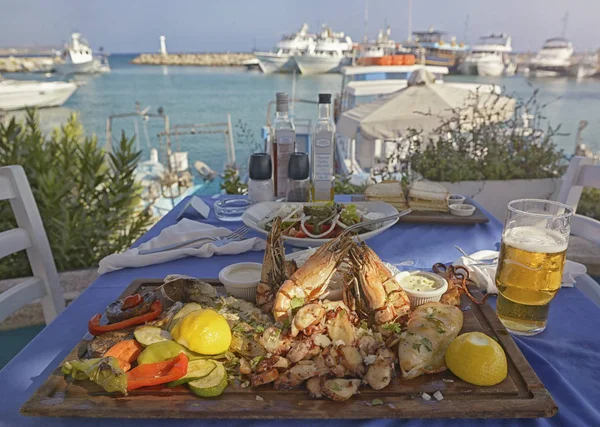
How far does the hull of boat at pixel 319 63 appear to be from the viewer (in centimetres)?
5809

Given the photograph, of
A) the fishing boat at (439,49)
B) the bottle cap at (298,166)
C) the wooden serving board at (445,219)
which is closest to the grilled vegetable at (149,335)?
the bottle cap at (298,166)

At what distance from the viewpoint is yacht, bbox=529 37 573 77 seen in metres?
50.6

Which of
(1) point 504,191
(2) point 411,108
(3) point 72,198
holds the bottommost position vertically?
(1) point 504,191

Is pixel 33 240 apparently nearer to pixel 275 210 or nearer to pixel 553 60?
pixel 275 210

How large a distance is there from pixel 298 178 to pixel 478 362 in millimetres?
1485

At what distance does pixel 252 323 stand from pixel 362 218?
97 cm

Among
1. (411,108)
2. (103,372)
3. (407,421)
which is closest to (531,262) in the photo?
(407,421)

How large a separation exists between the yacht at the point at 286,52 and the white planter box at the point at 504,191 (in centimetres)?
5579

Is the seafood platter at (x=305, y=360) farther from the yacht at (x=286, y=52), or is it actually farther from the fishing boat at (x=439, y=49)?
the yacht at (x=286, y=52)

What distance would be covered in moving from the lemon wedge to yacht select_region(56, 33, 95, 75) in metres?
65.9

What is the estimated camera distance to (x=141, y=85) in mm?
61156

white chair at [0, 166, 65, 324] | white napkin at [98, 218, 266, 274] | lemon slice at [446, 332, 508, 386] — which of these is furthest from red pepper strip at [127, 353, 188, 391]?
white chair at [0, 166, 65, 324]

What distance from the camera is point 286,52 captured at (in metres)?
61.8

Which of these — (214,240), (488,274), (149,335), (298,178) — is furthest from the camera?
(298,178)
